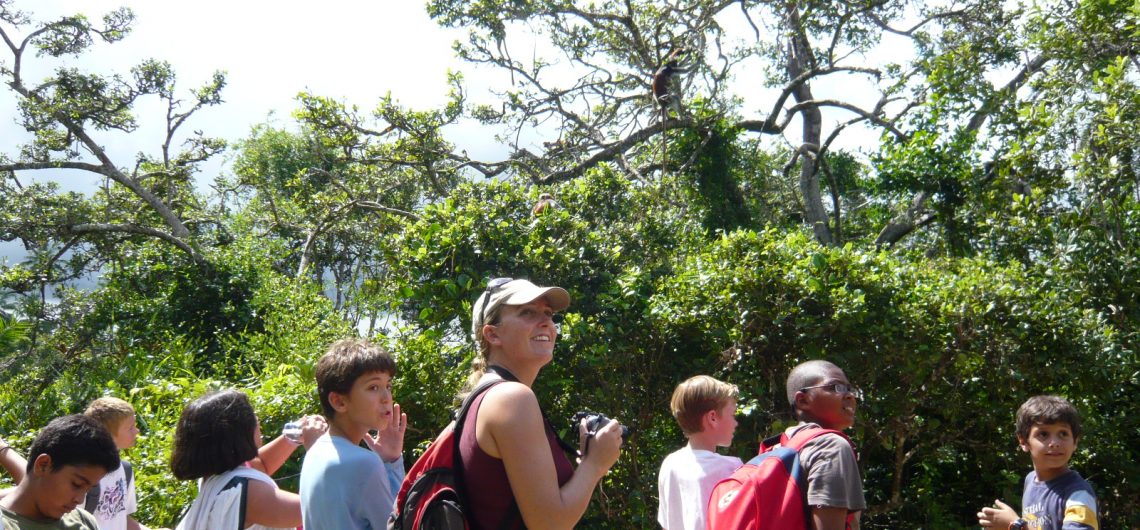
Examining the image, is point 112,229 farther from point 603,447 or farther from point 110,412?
point 603,447

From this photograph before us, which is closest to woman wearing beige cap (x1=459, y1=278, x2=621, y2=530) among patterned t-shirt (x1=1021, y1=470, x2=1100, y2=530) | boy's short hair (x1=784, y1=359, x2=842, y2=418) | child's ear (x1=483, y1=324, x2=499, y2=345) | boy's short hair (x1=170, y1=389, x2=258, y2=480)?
child's ear (x1=483, y1=324, x2=499, y2=345)


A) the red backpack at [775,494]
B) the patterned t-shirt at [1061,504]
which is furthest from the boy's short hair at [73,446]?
the patterned t-shirt at [1061,504]

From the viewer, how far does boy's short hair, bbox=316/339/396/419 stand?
2.58 metres

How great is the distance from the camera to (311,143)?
42.2 feet

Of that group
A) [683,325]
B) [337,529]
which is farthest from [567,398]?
[337,529]

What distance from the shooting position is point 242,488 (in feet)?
A: 8.59

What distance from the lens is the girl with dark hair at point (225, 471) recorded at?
2606 mm

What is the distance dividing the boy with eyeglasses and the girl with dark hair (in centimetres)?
156

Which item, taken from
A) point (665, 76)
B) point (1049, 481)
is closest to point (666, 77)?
point (665, 76)

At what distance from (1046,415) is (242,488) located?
3.05 metres

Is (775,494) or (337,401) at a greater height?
(337,401)

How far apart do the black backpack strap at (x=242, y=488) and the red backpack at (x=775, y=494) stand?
4.93 feet

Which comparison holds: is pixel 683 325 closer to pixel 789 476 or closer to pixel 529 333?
pixel 789 476

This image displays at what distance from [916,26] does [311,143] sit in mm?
8593
